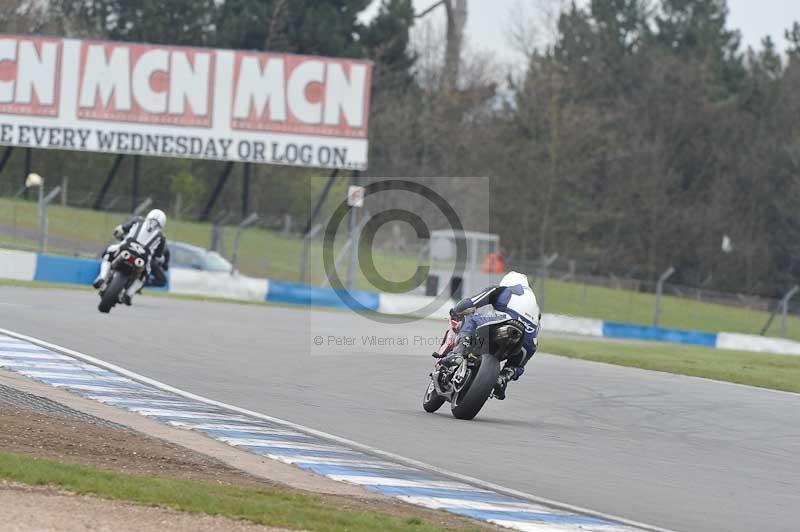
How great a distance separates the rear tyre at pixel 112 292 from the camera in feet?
66.3

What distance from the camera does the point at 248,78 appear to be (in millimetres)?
38438

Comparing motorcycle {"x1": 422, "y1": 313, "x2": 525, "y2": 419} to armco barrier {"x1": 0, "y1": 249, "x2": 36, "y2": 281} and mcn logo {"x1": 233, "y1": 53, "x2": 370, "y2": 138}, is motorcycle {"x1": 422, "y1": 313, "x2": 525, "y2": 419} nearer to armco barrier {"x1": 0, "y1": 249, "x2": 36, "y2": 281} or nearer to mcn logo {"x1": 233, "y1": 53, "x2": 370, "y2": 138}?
armco barrier {"x1": 0, "y1": 249, "x2": 36, "y2": 281}

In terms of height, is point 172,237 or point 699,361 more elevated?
point 172,237

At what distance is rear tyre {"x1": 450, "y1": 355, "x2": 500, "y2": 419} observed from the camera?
11.8 metres

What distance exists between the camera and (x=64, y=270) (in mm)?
30828

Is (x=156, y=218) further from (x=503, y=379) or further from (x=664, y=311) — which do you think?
(x=664, y=311)

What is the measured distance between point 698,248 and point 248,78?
3045cm

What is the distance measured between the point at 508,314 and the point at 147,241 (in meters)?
9.69

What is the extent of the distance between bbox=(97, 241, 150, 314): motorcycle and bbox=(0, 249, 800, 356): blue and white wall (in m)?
10.7

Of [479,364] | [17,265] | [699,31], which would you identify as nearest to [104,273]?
[479,364]

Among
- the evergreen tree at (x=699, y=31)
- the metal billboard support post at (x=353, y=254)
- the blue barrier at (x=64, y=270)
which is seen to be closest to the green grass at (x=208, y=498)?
the blue barrier at (x=64, y=270)

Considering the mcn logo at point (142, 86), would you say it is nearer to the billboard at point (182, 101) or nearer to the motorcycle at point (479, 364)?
the billboard at point (182, 101)

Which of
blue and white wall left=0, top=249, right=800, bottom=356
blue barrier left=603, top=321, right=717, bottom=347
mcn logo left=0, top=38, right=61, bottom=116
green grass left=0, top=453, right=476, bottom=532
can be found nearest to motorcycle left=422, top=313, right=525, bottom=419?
green grass left=0, top=453, right=476, bottom=532

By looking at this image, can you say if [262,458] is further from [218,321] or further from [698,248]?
[698,248]
